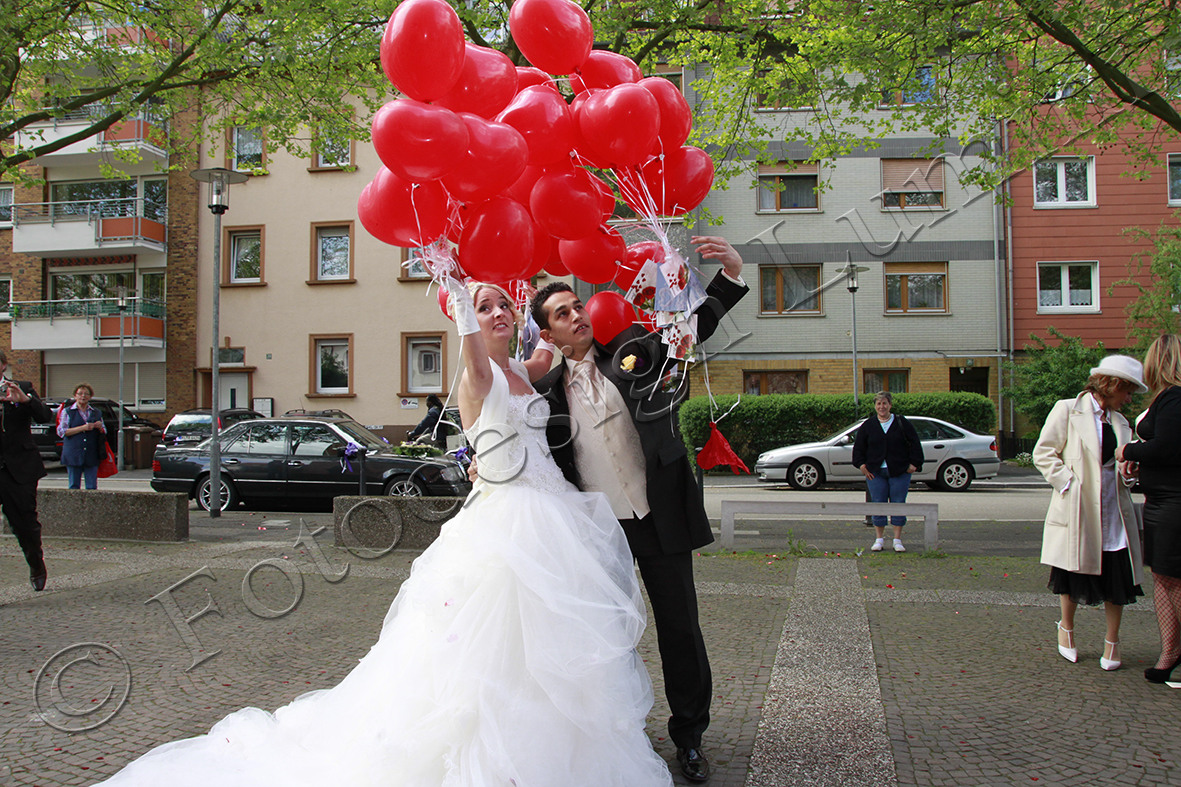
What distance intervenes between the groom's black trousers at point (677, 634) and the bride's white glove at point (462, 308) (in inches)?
42.0

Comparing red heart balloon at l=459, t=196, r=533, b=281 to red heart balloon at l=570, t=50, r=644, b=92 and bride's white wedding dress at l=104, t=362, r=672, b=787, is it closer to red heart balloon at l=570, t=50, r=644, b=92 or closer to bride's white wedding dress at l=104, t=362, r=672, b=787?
bride's white wedding dress at l=104, t=362, r=672, b=787

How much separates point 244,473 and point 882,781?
11.7 metres

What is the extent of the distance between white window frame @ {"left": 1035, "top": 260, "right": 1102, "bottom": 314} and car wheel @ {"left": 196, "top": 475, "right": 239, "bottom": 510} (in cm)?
2217

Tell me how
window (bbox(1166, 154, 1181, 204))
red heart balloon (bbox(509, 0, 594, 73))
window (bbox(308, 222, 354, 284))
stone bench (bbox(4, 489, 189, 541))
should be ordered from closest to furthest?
red heart balloon (bbox(509, 0, 594, 73)) → stone bench (bbox(4, 489, 189, 541)) → window (bbox(1166, 154, 1181, 204)) → window (bbox(308, 222, 354, 284))

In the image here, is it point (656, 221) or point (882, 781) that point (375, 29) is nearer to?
point (656, 221)

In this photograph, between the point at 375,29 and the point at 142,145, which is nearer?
the point at 375,29

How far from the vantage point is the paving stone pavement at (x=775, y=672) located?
130 inches

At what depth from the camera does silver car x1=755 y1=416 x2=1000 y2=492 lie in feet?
52.5

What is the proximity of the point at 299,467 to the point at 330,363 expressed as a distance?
515 inches

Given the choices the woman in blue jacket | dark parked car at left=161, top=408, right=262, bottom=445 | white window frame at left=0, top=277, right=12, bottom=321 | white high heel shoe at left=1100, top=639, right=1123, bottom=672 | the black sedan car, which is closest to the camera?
white high heel shoe at left=1100, top=639, right=1123, bottom=672

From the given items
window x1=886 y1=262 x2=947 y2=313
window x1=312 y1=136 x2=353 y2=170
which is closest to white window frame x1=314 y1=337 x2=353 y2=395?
window x1=312 y1=136 x2=353 y2=170

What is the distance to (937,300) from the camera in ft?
77.6

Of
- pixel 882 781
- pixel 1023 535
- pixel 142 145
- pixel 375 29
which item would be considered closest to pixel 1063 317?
pixel 1023 535

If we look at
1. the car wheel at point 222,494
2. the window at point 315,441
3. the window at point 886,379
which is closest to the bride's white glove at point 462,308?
the window at point 315,441
